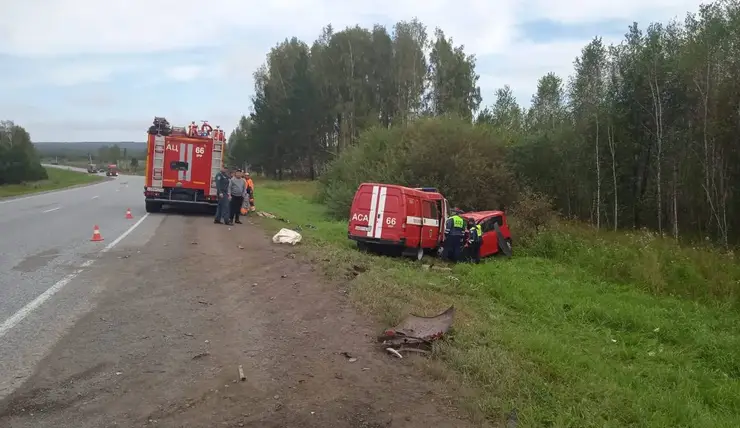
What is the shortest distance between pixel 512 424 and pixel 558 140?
3027 centimetres

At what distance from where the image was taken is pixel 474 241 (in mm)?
16812

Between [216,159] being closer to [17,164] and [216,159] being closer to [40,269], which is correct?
[40,269]

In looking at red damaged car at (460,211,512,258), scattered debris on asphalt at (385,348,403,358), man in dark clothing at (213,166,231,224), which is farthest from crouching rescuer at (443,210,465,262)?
scattered debris on asphalt at (385,348,403,358)

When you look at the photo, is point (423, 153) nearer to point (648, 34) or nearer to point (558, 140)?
point (558, 140)

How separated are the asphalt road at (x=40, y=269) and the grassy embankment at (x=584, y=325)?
12.6 feet

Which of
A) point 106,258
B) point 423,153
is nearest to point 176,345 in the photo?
point 106,258

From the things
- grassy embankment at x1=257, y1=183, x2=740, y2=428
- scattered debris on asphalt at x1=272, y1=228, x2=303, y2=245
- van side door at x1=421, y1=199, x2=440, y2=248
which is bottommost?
grassy embankment at x1=257, y1=183, x2=740, y2=428

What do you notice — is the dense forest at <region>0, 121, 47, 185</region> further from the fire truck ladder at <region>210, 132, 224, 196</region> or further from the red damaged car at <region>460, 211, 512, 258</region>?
the red damaged car at <region>460, 211, 512, 258</region>

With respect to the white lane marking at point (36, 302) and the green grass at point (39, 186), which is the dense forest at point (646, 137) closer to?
the white lane marking at point (36, 302)

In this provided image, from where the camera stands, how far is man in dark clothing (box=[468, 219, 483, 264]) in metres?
16.8

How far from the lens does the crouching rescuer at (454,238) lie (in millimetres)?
16281

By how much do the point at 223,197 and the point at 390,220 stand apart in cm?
671

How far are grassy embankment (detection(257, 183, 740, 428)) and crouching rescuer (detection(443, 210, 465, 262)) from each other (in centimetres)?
86

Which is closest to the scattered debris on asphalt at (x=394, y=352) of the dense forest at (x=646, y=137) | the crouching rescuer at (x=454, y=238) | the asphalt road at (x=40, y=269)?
the asphalt road at (x=40, y=269)
